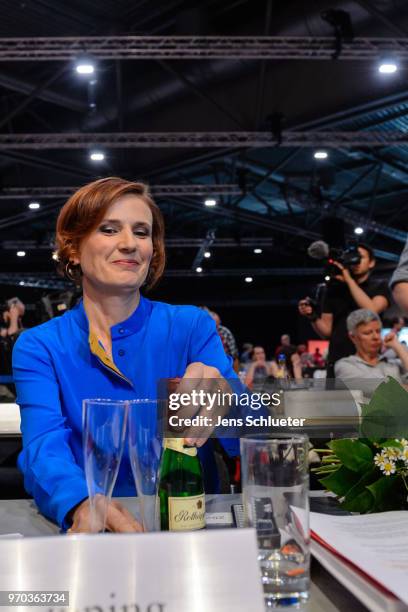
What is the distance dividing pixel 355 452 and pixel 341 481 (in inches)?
2.0

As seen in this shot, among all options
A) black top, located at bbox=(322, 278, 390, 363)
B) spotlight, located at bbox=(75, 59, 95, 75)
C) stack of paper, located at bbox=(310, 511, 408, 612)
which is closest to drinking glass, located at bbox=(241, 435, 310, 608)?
stack of paper, located at bbox=(310, 511, 408, 612)

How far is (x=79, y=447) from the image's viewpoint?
3.83 feet

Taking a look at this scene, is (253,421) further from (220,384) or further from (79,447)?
(79,447)

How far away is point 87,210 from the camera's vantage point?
4.20ft

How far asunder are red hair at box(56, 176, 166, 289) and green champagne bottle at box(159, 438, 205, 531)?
1.99 feet

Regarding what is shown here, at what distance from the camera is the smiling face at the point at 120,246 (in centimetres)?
128

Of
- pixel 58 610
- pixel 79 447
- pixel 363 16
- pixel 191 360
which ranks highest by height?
pixel 363 16

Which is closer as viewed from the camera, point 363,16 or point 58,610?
point 58,610

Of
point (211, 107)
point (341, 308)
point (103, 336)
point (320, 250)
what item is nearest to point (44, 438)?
point (103, 336)

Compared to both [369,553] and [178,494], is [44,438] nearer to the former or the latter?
[178,494]

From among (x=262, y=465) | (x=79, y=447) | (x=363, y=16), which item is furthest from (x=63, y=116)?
(x=262, y=465)

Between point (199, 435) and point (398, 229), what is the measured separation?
13.7 metres

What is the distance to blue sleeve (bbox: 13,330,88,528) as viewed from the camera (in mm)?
891

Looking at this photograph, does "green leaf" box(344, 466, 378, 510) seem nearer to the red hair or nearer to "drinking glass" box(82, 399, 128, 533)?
"drinking glass" box(82, 399, 128, 533)
